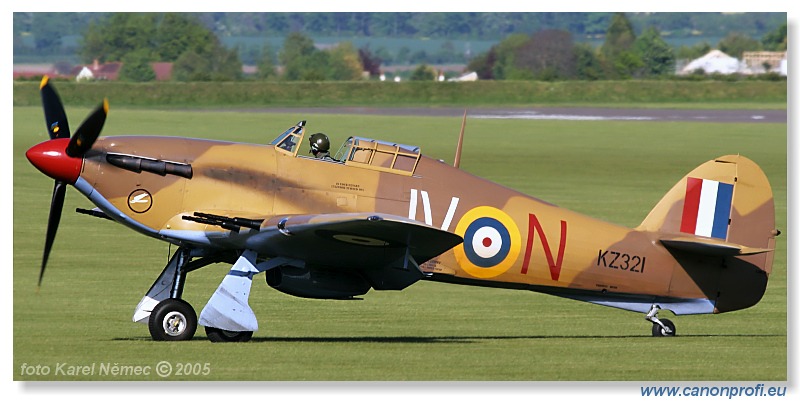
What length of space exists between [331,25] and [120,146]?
63784 millimetres

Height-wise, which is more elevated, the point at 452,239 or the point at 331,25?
the point at 331,25

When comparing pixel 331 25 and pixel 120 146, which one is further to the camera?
pixel 331 25

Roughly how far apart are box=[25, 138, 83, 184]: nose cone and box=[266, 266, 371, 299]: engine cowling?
2.25 meters

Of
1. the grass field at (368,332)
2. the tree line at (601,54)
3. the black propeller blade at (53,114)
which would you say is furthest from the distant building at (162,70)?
the black propeller blade at (53,114)

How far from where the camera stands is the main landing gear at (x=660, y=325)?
15.8m

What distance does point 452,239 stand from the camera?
13883mm

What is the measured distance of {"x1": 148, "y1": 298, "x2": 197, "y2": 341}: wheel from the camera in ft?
47.5

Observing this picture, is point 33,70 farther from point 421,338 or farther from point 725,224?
point 725,224

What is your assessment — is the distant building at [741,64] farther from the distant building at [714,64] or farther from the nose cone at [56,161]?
the nose cone at [56,161]

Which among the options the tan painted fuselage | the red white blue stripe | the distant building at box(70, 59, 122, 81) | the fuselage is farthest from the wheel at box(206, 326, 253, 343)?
the distant building at box(70, 59, 122, 81)

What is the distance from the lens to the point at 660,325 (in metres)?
15.9

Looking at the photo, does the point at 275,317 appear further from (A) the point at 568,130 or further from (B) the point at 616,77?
(B) the point at 616,77

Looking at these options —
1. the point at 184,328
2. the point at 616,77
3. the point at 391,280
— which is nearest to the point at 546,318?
the point at 391,280

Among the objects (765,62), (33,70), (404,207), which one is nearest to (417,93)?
(765,62)
